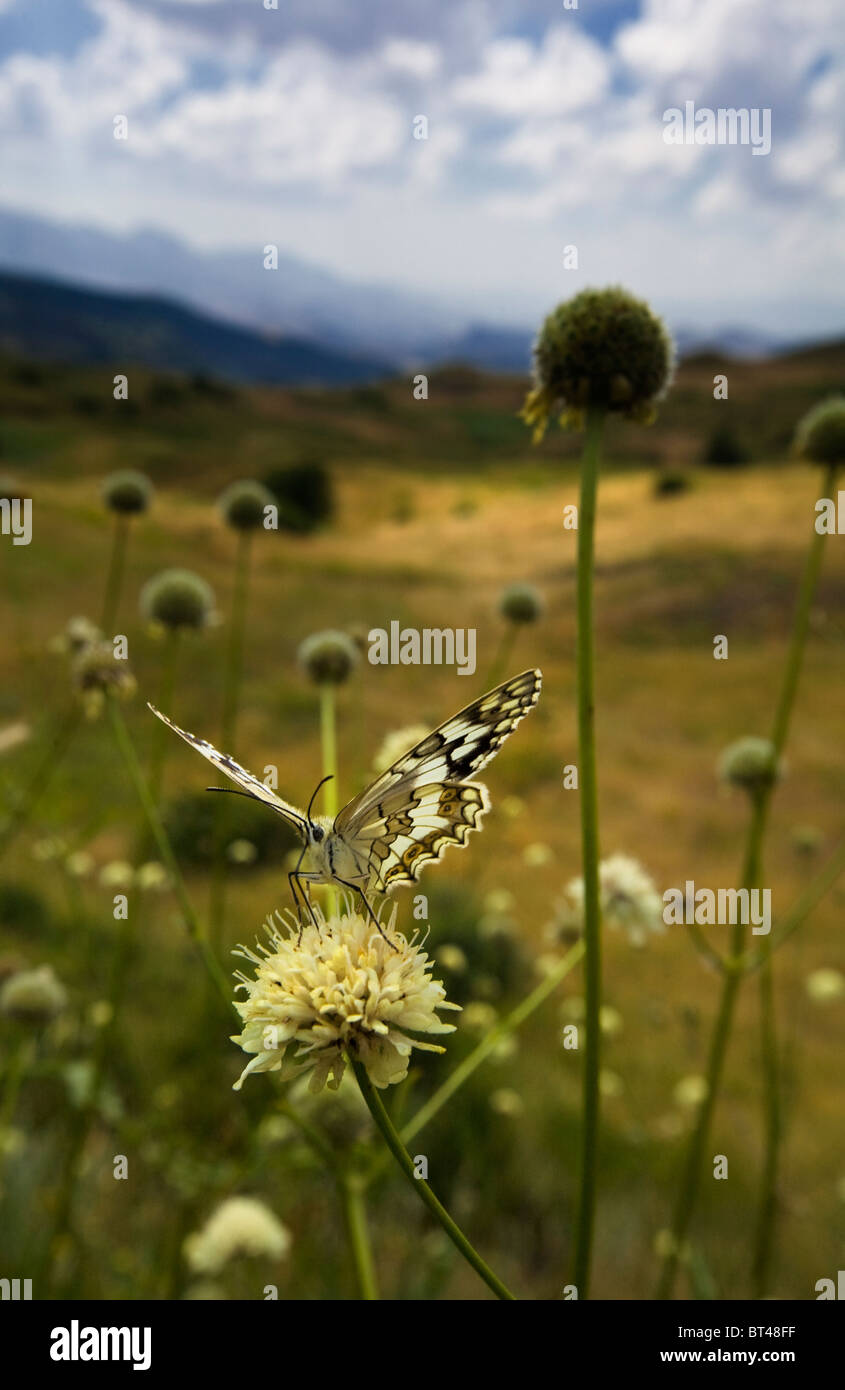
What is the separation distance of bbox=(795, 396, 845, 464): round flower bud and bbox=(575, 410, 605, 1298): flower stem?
1.61 metres

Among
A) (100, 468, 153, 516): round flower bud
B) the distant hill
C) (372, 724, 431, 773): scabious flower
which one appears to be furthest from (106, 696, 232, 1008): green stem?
the distant hill

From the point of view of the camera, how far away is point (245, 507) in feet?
12.1

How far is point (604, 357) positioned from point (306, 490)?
1075 inches

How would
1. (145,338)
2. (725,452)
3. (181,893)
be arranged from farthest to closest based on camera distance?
1. (145,338)
2. (725,452)
3. (181,893)

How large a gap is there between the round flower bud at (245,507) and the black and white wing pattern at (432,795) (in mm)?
2526

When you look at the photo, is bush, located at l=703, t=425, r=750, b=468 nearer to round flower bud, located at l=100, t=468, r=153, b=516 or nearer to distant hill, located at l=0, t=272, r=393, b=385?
distant hill, located at l=0, t=272, r=393, b=385

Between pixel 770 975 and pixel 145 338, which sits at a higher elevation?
pixel 145 338

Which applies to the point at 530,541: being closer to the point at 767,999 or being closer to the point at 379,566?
the point at 379,566

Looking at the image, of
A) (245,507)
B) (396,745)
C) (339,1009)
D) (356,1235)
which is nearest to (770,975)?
(396,745)

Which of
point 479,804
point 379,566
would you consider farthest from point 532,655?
point 479,804

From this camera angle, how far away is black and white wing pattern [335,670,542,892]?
48.1 inches

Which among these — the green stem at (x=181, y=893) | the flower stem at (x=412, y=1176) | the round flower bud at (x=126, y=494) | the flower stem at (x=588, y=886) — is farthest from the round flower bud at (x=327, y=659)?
the flower stem at (x=412, y=1176)

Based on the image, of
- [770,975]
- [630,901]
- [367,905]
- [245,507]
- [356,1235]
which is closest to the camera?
[367,905]

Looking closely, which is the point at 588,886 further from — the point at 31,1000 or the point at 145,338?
the point at 145,338
